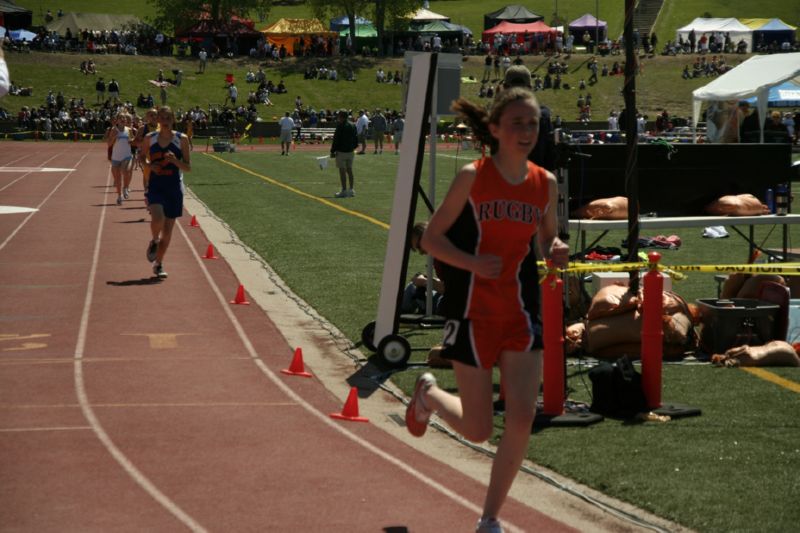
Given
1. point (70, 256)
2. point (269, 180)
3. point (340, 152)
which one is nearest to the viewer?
point (70, 256)

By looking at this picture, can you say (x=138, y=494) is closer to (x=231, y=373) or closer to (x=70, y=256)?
(x=231, y=373)

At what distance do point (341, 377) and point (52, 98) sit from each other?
219ft

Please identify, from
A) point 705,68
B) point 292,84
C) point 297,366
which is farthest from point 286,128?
point 297,366

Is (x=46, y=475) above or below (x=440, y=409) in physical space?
below

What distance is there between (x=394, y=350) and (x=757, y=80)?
27.0 metres

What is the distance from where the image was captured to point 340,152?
3089cm

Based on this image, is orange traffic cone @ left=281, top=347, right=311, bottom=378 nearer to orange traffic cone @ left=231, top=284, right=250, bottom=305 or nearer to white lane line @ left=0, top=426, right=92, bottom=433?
white lane line @ left=0, top=426, right=92, bottom=433

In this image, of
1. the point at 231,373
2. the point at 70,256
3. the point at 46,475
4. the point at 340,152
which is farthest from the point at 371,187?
the point at 46,475

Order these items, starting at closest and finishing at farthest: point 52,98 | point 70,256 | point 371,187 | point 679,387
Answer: point 679,387, point 70,256, point 371,187, point 52,98

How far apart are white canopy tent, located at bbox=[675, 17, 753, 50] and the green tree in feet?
120

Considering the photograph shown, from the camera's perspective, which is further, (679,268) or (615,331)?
(615,331)

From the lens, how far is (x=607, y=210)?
1288 cm

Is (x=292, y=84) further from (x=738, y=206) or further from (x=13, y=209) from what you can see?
(x=738, y=206)

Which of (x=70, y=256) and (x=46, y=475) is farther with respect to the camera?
(x=70, y=256)
